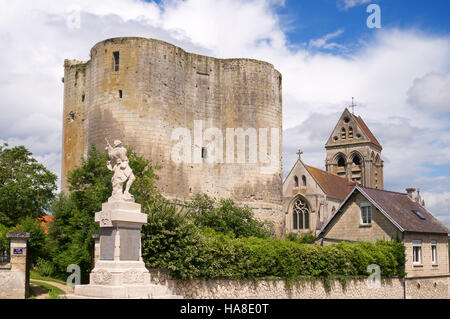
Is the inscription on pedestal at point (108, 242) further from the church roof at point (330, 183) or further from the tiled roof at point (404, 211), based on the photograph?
the church roof at point (330, 183)

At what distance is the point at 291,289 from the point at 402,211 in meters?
10.7

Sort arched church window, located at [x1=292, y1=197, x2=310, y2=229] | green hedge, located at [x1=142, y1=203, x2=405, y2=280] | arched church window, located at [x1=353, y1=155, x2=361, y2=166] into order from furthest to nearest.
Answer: arched church window, located at [x1=353, y1=155, x2=361, y2=166], arched church window, located at [x1=292, y1=197, x2=310, y2=229], green hedge, located at [x1=142, y1=203, x2=405, y2=280]

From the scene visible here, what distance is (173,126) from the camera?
34812mm

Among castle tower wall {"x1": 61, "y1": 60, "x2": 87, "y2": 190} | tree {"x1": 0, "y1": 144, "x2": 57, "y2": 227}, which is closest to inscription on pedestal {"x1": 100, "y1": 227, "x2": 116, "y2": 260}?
tree {"x1": 0, "y1": 144, "x2": 57, "y2": 227}

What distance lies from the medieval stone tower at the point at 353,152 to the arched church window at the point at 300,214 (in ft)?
67.2

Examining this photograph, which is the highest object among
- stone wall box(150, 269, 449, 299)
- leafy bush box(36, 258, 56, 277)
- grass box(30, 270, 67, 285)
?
leafy bush box(36, 258, 56, 277)

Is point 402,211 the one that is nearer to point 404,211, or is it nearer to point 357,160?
point 404,211

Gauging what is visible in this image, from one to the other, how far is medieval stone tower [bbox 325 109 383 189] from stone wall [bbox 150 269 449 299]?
4781cm

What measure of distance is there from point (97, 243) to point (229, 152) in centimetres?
2011

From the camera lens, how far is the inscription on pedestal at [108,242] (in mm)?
14070

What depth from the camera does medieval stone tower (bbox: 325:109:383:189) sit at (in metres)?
78.6

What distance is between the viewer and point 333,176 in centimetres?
6844

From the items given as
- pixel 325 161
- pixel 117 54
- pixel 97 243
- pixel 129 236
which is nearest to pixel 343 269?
pixel 97 243

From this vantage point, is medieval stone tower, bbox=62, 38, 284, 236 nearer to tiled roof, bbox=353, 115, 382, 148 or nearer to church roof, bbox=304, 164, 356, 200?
church roof, bbox=304, 164, 356, 200
